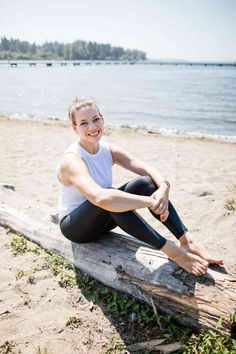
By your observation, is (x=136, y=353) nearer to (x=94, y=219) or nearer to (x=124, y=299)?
(x=124, y=299)

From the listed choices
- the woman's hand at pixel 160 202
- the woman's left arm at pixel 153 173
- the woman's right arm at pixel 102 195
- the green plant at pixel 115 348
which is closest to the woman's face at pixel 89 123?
the woman's right arm at pixel 102 195

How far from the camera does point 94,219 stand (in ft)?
11.4

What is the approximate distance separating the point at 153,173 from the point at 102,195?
0.96m

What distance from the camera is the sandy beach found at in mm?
3270

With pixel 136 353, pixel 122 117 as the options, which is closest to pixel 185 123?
pixel 122 117

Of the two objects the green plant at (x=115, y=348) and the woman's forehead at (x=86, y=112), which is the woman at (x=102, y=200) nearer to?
the woman's forehead at (x=86, y=112)

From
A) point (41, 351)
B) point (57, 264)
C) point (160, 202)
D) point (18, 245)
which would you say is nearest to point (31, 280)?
point (57, 264)

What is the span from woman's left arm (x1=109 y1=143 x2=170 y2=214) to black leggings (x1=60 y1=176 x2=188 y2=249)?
113 mm

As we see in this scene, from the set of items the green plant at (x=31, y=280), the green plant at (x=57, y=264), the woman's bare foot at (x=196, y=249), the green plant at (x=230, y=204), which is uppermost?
the woman's bare foot at (x=196, y=249)

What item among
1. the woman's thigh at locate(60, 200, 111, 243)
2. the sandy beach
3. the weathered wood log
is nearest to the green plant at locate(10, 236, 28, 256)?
the sandy beach

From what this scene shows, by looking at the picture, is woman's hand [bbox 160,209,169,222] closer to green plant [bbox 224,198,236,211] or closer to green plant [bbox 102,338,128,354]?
green plant [bbox 102,338,128,354]

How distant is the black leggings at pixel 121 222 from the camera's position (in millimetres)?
3230

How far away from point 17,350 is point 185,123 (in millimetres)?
17822

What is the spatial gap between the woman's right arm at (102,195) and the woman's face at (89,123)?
1.10 feet
